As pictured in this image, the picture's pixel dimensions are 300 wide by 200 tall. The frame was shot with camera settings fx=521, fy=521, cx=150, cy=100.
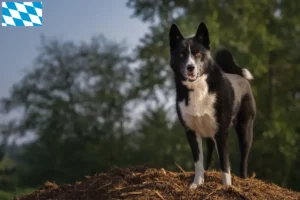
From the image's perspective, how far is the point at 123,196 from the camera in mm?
5699

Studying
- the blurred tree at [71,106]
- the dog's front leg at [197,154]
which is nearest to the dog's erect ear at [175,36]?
the dog's front leg at [197,154]

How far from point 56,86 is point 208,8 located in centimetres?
914

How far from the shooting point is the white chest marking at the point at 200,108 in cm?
569

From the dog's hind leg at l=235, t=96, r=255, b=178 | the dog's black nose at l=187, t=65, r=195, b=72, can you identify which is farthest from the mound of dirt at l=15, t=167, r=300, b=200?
the dog's black nose at l=187, t=65, r=195, b=72

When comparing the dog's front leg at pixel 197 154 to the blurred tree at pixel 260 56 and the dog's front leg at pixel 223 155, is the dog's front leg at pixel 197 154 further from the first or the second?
the blurred tree at pixel 260 56

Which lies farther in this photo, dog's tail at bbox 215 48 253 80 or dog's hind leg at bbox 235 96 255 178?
dog's tail at bbox 215 48 253 80

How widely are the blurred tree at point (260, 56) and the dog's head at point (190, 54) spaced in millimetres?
13843

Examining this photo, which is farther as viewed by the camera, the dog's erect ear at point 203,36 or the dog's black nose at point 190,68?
the dog's erect ear at point 203,36

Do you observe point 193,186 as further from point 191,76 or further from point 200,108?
point 191,76

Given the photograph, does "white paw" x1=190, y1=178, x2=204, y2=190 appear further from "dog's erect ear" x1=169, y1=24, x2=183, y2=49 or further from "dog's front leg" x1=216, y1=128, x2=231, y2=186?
"dog's erect ear" x1=169, y1=24, x2=183, y2=49

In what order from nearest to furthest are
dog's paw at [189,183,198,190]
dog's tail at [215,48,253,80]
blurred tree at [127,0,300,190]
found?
dog's paw at [189,183,198,190] < dog's tail at [215,48,253,80] < blurred tree at [127,0,300,190]

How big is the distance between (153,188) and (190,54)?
1552 millimetres

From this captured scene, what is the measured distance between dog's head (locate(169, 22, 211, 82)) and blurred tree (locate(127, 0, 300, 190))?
45.4 ft

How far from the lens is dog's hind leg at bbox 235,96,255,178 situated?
6.82 metres
